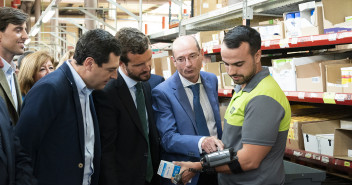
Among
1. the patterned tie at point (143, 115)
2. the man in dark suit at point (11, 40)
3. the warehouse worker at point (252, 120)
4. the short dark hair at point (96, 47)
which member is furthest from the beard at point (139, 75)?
the man in dark suit at point (11, 40)

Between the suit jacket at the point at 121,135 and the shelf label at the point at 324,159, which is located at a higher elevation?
the suit jacket at the point at 121,135

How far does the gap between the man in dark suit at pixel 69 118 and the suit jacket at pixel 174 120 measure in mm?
505

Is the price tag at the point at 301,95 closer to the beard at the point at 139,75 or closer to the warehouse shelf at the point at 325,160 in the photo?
the warehouse shelf at the point at 325,160

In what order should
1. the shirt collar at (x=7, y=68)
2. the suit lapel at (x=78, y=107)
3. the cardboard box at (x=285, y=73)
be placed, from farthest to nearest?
1. the cardboard box at (x=285, y=73)
2. the shirt collar at (x=7, y=68)
3. the suit lapel at (x=78, y=107)

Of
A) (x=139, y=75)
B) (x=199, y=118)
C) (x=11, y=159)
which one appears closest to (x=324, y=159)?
(x=199, y=118)

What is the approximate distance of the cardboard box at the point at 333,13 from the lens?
2783 mm

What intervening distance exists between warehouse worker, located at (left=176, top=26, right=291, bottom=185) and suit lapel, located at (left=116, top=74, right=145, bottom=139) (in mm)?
492

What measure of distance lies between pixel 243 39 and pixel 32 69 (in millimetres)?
2317

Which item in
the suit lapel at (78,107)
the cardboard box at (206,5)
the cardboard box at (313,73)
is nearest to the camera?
the suit lapel at (78,107)

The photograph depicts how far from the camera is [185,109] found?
8.01ft

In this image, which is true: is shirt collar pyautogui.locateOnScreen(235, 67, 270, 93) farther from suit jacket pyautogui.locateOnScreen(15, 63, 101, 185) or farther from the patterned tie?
suit jacket pyautogui.locateOnScreen(15, 63, 101, 185)

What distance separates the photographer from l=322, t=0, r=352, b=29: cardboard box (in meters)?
2.78

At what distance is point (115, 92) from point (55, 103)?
18.3 inches

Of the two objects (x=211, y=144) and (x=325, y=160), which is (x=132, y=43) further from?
(x=325, y=160)
